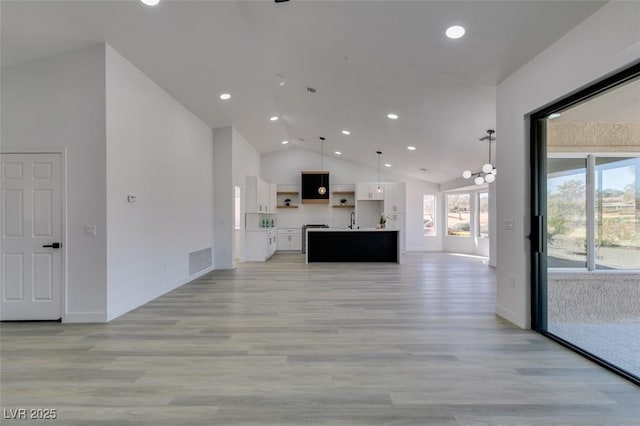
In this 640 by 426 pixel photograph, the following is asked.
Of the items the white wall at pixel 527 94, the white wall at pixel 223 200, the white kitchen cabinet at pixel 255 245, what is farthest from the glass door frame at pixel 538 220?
the white kitchen cabinet at pixel 255 245

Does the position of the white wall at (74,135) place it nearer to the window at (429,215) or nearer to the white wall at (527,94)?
the white wall at (527,94)

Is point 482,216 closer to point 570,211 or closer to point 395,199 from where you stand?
point 395,199

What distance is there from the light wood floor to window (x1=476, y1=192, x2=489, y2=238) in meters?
6.20

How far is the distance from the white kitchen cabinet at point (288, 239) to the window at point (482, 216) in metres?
6.03

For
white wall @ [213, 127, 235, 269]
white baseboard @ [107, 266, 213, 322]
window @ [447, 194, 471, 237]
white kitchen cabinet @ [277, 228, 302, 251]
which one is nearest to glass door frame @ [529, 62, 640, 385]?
white baseboard @ [107, 266, 213, 322]

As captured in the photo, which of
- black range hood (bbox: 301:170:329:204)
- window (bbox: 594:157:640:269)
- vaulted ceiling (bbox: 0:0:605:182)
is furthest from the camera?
black range hood (bbox: 301:170:329:204)

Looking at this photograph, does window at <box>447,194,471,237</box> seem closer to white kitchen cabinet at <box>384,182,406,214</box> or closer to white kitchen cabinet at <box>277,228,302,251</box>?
white kitchen cabinet at <box>384,182,406,214</box>

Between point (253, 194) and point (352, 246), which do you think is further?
point (253, 194)

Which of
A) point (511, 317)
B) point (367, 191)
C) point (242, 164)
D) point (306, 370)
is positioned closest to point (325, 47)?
point (306, 370)

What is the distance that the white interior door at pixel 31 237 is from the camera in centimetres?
361

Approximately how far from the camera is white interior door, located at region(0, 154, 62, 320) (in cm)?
361

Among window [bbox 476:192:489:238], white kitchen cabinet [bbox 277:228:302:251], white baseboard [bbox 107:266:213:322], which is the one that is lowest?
white baseboard [bbox 107:266:213:322]

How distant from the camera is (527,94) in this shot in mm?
3314

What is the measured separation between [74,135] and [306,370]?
12.3 feet
